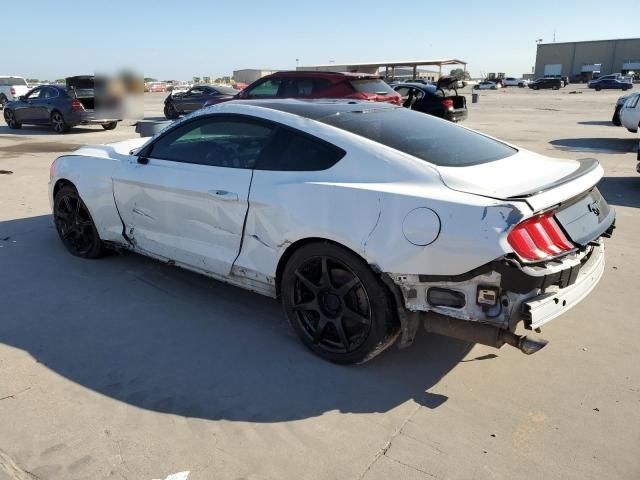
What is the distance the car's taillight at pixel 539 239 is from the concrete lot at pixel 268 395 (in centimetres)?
85

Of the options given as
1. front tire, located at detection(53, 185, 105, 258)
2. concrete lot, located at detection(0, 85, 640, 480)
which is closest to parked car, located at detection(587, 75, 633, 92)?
concrete lot, located at detection(0, 85, 640, 480)

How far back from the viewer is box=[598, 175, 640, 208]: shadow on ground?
23.8 ft

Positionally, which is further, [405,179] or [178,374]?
[178,374]

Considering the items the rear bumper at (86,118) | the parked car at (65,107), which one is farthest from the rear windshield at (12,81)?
the rear bumper at (86,118)

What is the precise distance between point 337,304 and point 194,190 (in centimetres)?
137

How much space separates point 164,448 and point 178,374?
25.8 inches

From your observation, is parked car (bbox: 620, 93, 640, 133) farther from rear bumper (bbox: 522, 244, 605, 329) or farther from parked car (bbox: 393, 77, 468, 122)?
rear bumper (bbox: 522, 244, 605, 329)

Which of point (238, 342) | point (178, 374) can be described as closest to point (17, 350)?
point (178, 374)

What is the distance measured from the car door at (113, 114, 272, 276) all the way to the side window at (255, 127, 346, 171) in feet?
0.41

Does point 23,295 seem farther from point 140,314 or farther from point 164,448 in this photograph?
point 164,448

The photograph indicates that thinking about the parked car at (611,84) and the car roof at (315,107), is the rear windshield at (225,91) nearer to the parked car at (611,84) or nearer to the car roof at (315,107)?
the car roof at (315,107)

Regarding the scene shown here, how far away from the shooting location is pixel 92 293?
4293mm

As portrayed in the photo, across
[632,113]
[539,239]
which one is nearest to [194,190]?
[539,239]

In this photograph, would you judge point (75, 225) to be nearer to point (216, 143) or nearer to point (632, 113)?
point (216, 143)
